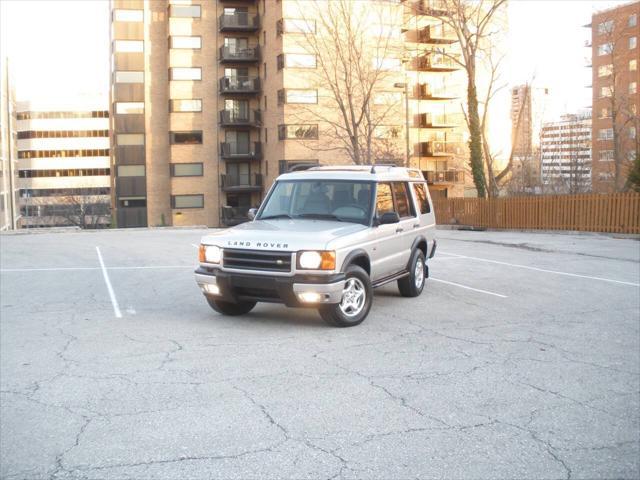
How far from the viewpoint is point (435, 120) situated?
62.0 meters

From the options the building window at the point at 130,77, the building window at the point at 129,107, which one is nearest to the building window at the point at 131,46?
the building window at the point at 130,77

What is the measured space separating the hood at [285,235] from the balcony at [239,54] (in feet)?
169

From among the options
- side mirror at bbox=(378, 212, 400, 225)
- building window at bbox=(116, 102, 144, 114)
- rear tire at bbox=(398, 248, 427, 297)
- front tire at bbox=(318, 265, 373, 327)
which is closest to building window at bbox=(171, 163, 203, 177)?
building window at bbox=(116, 102, 144, 114)

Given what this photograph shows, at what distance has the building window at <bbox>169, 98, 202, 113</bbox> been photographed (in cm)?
6006

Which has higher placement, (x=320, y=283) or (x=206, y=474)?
(x=320, y=283)

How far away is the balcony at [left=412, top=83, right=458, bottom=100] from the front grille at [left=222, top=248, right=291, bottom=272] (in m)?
54.8

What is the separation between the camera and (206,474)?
4.43 meters

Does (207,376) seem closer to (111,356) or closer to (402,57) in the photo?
(111,356)

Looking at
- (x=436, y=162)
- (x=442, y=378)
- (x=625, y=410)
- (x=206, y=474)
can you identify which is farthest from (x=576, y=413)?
(x=436, y=162)

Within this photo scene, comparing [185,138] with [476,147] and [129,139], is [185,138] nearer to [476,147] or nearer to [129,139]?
[129,139]

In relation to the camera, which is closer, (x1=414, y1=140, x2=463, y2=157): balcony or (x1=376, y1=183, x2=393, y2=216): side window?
(x1=376, y1=183, x2=393, y2=216): side window

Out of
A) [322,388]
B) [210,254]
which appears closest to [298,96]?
[210,254]

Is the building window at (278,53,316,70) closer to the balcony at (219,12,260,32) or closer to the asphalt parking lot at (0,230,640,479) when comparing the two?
the balcony at (219,12,260,32)

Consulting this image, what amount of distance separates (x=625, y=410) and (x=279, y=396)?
2745mm
